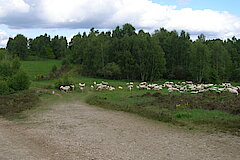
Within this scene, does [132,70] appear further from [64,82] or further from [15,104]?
[15,104]

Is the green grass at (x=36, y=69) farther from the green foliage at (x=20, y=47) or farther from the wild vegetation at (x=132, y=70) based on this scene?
the green foliage at (x=20, y=47)

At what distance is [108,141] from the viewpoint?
511 inches

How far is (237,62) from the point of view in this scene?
265ft

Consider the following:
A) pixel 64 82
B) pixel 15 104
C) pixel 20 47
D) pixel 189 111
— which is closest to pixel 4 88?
pixel 64 82

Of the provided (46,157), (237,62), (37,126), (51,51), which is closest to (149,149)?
(46,157)

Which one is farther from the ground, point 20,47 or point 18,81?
point 20,47

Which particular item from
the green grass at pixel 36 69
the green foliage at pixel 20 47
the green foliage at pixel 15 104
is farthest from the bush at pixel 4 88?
the green foliage at pixel 20 47

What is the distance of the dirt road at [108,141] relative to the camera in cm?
1081

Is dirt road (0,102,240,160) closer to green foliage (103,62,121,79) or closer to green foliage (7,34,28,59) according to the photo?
green foliage (103,62,121,79)

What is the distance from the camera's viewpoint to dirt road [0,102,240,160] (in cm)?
1081

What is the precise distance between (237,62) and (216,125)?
239ft

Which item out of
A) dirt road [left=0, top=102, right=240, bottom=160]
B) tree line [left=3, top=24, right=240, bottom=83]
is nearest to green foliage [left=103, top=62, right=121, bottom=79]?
tree line [left=3, top=24, right=240, bottom=83]

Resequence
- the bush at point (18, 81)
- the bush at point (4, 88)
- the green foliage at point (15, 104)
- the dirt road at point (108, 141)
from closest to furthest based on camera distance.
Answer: the dirt road at point (108, 141) < the green foliage at point (15, 104) < the bush at point (4, 88) < the bush at point (18, 81)

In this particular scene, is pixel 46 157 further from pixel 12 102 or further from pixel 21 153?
pixel 12 102
